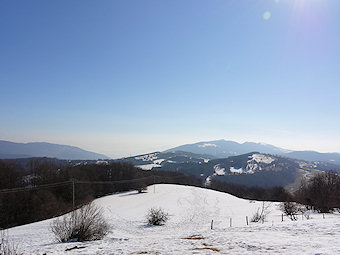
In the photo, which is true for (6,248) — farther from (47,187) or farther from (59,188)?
(59,188)

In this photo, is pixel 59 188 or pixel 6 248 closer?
pixel 6 248

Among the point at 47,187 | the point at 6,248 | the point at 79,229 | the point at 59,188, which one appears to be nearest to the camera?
the point at 6,248

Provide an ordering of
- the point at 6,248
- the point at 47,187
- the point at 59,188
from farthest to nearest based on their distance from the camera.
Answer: the point at 59,188, the point at 47,187, the point at 6,248

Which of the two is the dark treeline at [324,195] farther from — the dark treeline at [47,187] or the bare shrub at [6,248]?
the dark treeline at [47,187]

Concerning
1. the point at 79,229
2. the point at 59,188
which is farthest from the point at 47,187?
the point at 79,229

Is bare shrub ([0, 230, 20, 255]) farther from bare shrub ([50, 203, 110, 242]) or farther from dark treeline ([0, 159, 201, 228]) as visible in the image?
dark treeline ([0, 159, 201, 228])

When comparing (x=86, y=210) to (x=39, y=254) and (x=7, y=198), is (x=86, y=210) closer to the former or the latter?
(x=39, y=254)

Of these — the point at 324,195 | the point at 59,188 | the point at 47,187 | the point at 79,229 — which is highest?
the point at 79,229

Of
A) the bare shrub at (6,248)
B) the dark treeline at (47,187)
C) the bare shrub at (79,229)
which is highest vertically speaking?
the bare shrub at (6,248)

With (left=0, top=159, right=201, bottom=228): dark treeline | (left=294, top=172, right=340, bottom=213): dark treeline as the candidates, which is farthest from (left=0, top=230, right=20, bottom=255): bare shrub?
(left=294, top=172, right=340, bottom=213): dark treeline

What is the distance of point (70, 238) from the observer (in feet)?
51.4

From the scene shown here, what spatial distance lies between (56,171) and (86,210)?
172ft

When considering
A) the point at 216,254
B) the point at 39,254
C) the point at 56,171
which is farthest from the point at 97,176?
the point at 216,254

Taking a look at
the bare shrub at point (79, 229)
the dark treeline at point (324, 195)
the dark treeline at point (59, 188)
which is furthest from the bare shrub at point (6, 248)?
the dark treeline at point (324, 195)
